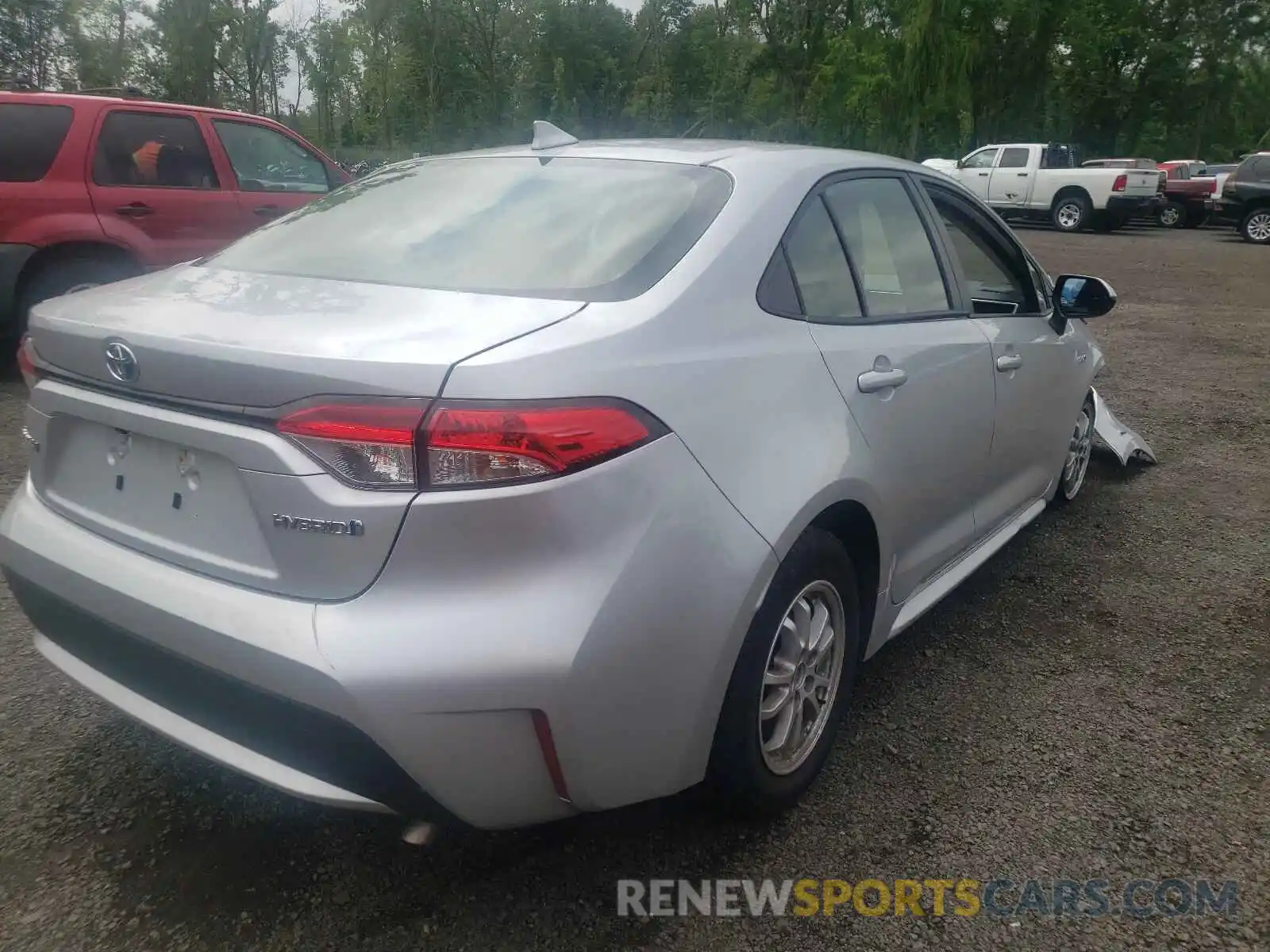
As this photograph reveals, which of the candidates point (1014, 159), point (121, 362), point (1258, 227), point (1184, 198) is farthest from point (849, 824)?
point (1184, 198)

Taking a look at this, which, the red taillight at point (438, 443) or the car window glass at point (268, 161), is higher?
the car window glass at point (268, 161)

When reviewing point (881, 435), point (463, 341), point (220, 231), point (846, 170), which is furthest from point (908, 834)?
point (220, 231)

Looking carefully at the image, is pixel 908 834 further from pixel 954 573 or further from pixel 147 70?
pixel 147 70

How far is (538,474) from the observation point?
1759 mm

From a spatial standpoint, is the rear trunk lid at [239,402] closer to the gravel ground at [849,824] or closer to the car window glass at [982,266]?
the gravel ground at [849,824]

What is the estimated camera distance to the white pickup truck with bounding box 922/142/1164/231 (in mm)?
22156

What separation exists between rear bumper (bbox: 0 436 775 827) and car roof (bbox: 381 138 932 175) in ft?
3.56

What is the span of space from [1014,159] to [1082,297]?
22.3m

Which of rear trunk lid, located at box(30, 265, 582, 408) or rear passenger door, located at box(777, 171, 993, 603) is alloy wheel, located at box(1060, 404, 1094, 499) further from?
rear trunk lid, located at box(30, 265, 582, 408)

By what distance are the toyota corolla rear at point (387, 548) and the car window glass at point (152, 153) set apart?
17.2ft

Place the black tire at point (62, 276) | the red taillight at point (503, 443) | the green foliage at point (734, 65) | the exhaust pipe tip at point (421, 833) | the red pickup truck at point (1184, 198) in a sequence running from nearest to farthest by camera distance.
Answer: the red taillight at point (503, 443), the exhaust pipe tip at point (421, 833), the black tire at point (62, 276), the red pickup truck at point (1184, 198), the green foliage at point (734, 65)

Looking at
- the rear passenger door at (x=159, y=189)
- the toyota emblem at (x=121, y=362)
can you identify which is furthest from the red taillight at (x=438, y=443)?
the rear passenger door at (x=159, y=189)

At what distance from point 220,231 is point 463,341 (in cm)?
610

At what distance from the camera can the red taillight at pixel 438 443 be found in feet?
5.67
